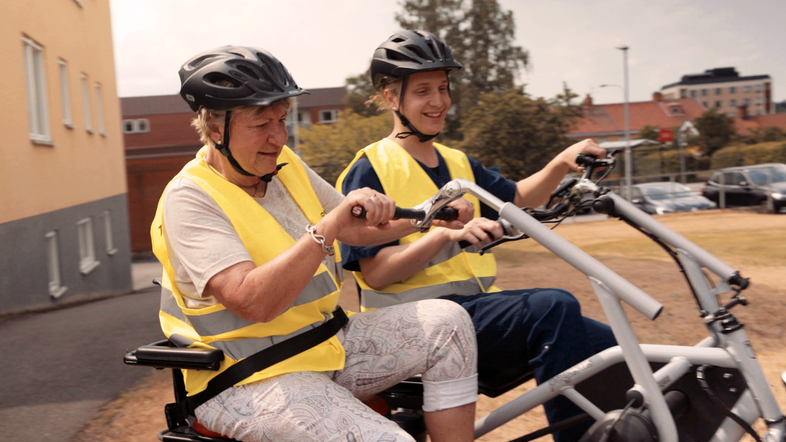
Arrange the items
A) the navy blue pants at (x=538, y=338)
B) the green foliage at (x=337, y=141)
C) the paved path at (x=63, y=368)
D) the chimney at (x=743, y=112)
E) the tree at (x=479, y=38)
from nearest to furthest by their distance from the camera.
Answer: the navy blue pants at (x=538, y=338)
the paved path at (x=63, y=368)
the green foliage at (x=337, y=141)
the tree at (x=479, y=38)
the chimney at (x=743, y=112)

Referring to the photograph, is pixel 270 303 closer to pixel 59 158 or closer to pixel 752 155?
pixel 59 158

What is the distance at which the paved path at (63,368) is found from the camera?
14.9 feet

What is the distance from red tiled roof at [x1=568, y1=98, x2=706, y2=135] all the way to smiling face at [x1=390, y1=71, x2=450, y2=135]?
67236 millimetres

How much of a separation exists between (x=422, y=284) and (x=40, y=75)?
12.2 m

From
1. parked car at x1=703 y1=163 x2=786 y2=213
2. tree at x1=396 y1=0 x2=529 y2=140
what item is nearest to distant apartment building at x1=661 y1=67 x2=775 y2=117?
tree at x1=396 y1=0 x2=529 y2=140

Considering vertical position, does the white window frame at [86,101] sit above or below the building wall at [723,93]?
below

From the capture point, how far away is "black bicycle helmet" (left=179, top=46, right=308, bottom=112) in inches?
87.6

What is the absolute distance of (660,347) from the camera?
214cm

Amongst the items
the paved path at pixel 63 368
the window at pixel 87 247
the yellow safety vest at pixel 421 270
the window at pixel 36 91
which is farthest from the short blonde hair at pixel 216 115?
the window at pixel 87 247

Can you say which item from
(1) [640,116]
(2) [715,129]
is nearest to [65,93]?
(2) [715,129]

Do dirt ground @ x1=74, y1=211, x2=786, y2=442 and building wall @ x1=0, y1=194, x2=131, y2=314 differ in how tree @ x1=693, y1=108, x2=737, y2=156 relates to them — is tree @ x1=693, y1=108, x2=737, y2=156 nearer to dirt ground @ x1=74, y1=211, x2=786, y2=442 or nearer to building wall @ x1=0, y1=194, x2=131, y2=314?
dirt ground @ x1=74, y1=211, x2=786, y2=442

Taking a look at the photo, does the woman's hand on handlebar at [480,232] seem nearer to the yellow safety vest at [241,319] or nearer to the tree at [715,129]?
the yellow safety vest at [241,319]

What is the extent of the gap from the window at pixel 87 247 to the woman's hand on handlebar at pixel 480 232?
14.4 meters

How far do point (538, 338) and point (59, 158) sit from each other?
1269 cm
